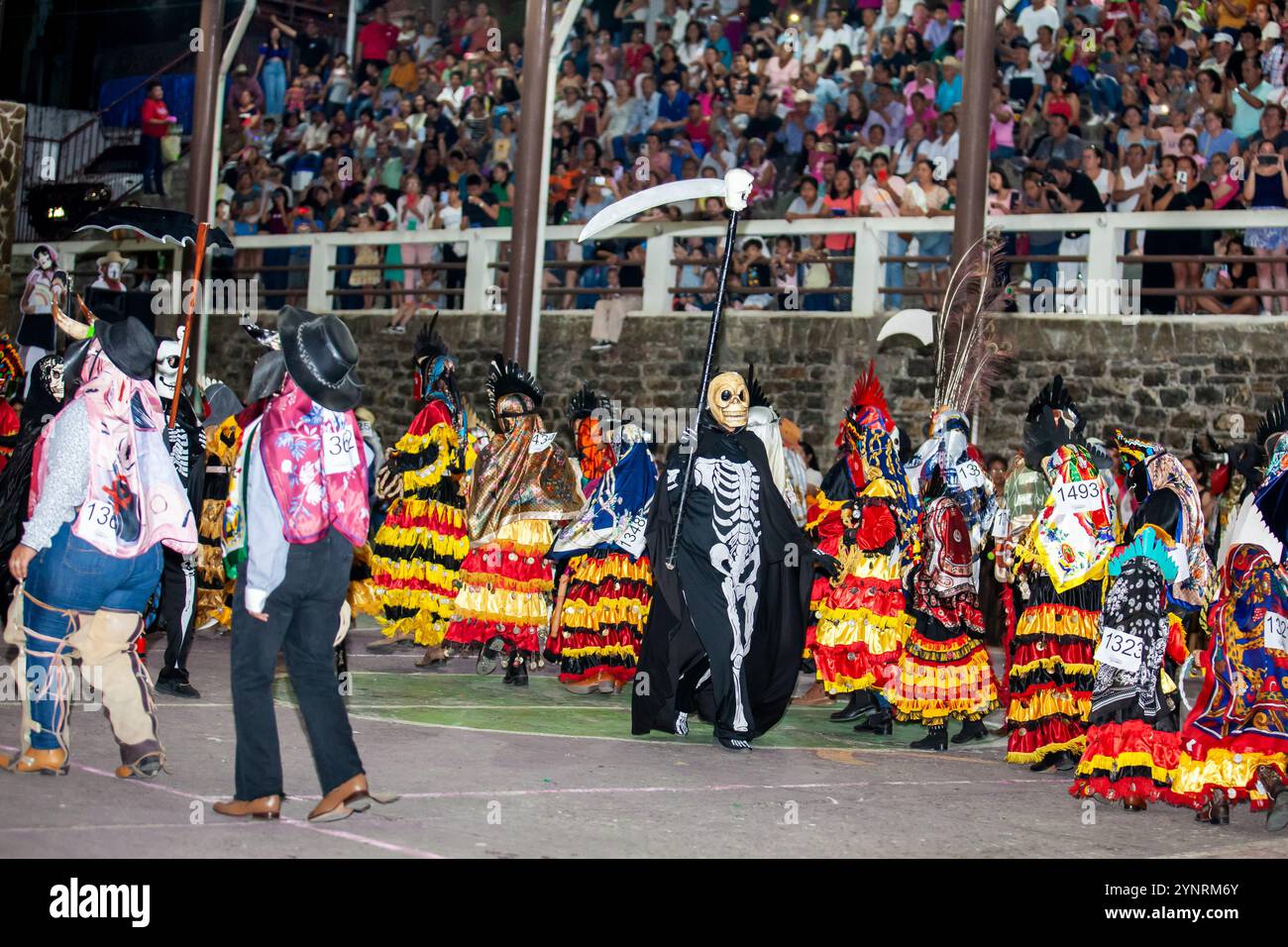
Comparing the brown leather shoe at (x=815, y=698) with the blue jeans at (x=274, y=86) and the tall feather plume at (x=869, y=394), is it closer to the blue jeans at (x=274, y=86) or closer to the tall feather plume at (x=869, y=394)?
the tall feather plume at (x=869, y=394)

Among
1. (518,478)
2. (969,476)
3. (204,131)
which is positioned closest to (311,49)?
(204,131)

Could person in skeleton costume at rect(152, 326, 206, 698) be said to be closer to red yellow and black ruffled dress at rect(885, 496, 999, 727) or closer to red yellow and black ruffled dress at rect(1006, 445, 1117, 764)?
red yellow and black ruffled dress at rect(885, 496, 999, 727)

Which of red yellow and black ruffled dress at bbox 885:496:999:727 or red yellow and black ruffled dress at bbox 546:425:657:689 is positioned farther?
red yellow and black ruffled dress at bbox 546:425:657:689

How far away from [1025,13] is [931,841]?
13.6 m

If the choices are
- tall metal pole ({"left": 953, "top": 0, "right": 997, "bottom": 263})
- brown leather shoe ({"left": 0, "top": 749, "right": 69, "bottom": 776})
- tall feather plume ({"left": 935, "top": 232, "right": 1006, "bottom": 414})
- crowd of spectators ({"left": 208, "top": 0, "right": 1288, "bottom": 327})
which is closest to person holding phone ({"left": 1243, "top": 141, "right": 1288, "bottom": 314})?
crowd of spectators ({"left": 208, "top": 0, "right": 1288, "bottom": 327})

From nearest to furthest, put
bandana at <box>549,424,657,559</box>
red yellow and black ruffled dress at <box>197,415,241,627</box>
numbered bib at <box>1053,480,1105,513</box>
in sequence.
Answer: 1. numbered bib at <box>1053,480,1105,513</box>
2. bandana at <box>549,424,657,559</box>
3. red yellow and black ruffled dress at <box>197,415,241,627</box>

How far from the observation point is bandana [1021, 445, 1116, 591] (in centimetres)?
895

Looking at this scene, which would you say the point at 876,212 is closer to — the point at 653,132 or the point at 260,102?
the point at 653,132

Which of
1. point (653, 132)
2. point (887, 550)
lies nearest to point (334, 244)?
point (653, 132)

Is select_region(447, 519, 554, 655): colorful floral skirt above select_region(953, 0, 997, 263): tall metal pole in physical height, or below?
below

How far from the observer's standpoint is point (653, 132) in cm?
1994

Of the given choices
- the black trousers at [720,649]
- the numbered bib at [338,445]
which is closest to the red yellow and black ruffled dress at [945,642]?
the black trousers at [720,649]

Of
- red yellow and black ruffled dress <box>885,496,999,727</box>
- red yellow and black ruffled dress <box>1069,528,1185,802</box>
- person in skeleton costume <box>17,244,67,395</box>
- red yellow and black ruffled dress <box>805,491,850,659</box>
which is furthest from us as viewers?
person in skeleton costume <box>17,244,67,395</box>

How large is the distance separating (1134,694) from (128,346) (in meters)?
4.98
